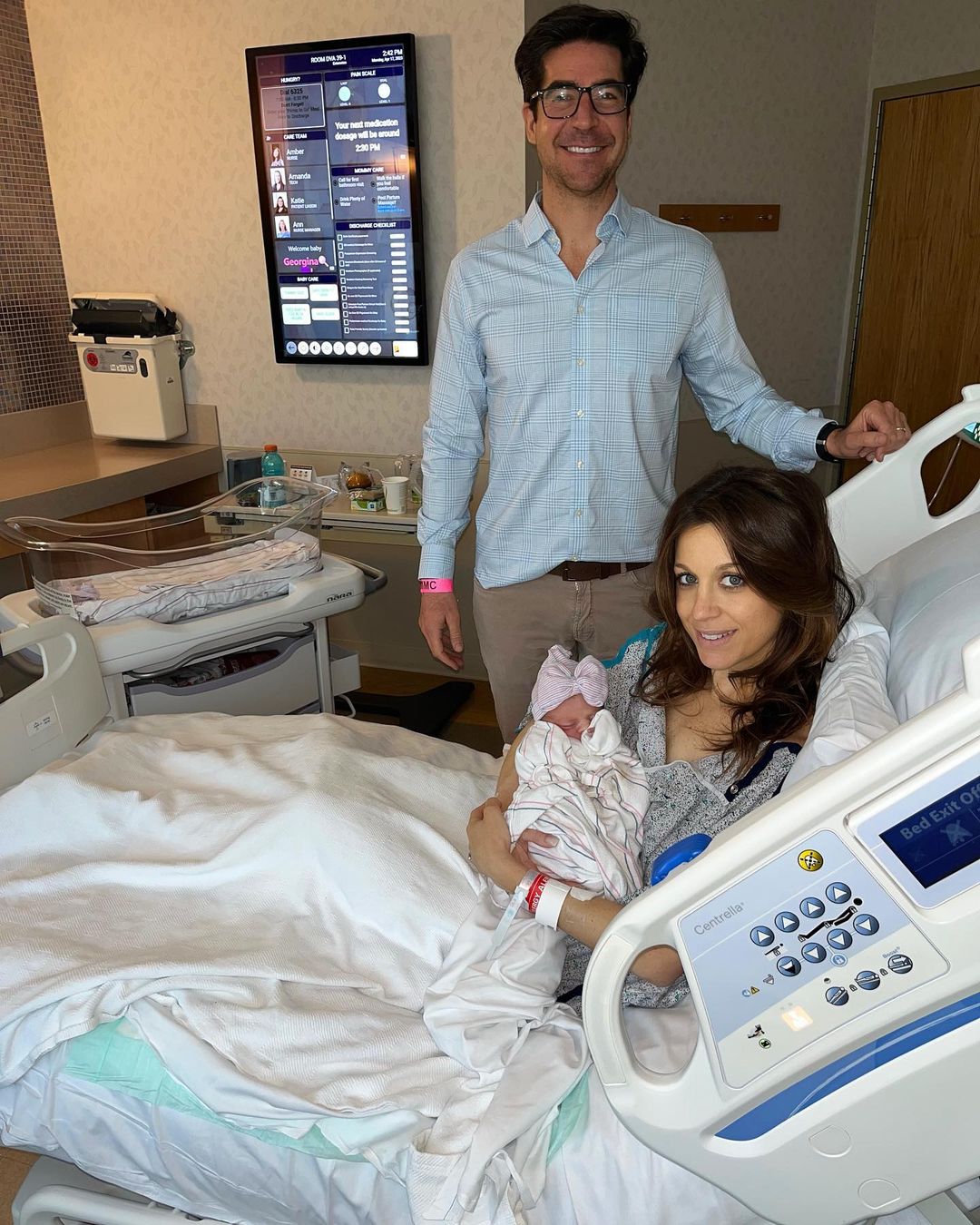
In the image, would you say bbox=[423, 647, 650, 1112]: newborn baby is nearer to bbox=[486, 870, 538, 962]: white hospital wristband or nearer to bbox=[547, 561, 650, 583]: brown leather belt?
bbox=[486, 870, 538, 962]: white hospital wristband

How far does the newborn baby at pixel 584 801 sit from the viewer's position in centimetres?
137

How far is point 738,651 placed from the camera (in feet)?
4.72

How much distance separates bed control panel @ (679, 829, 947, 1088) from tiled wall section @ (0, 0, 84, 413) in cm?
378

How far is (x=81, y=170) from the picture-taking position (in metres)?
3.90

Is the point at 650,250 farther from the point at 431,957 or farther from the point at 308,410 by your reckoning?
the point at 308,410

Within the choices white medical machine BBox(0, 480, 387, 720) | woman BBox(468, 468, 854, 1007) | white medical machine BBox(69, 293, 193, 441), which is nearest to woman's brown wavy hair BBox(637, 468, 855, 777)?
woman BBox(468, 468, 854, 1007)

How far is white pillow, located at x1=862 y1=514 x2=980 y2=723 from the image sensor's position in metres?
1.26

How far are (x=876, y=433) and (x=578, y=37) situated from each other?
3.07 ft

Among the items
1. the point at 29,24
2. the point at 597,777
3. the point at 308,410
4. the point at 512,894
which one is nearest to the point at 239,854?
the point at 512,894

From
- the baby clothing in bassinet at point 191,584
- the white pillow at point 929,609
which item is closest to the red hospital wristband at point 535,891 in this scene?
the white pillow at point 929,609

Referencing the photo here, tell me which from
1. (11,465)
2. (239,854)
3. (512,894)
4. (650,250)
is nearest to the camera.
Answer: (512,894)

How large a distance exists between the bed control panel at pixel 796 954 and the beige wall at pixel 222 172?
114 inches

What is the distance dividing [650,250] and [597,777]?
1144mm

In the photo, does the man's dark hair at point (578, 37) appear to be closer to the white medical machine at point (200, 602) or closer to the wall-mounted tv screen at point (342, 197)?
the white medical machine at point (200, 602)
